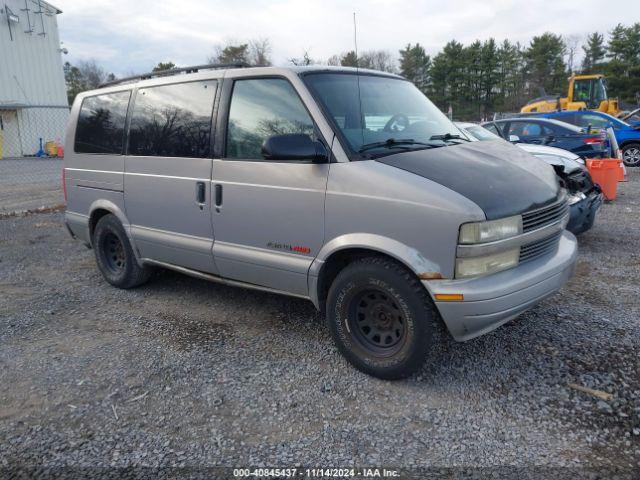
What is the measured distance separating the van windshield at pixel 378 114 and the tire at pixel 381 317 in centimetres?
85

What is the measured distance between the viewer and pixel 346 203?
3.21 m

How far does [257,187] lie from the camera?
366 cm

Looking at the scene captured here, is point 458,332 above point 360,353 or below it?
above

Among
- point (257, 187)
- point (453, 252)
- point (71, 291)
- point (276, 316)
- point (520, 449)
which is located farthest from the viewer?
point (71, 291)

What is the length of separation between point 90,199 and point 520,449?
4.57 metres

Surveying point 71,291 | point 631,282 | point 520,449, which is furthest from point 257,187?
point 631,282

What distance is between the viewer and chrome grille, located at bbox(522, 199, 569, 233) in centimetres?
311

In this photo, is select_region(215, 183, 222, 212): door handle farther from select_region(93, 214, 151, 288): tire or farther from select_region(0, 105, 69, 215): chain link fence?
select_region(0, 105, 69, 215): chain link fence

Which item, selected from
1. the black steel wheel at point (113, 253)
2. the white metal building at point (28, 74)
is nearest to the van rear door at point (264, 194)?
the black steel wheel at point (113, 253)

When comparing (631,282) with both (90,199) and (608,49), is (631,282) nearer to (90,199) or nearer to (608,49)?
(90,199)

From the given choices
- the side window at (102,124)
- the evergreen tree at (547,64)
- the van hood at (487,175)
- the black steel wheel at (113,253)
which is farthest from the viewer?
the evergreen tree at (547,64)

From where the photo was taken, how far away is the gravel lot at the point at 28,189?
11.2 metres

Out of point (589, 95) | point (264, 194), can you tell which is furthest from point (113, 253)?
point (589, 95)

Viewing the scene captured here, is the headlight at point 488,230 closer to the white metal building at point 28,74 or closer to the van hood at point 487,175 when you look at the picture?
the van hood at point 487,175
